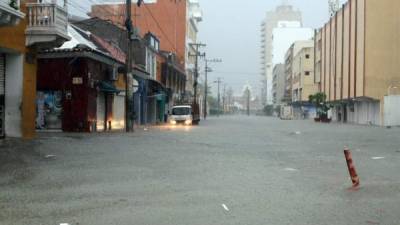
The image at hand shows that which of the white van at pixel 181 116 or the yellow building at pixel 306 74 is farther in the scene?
the yellow building at pixel 306 74

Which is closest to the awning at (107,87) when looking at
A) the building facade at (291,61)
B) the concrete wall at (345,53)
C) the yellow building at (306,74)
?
the concrete wall at (345,53)

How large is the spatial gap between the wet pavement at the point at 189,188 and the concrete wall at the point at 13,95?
4408 mm

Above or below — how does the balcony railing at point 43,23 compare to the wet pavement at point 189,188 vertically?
above

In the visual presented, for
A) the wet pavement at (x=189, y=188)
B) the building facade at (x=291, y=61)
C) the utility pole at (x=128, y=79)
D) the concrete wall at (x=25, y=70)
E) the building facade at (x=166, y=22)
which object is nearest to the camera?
the wet pavement at (x=189, y=188)

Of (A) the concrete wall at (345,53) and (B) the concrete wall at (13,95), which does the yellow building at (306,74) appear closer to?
(A) the concrete wall at (345,53)

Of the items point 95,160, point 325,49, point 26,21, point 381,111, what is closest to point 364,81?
point 381,111

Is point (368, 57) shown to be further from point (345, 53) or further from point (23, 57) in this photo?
point (23, 57)

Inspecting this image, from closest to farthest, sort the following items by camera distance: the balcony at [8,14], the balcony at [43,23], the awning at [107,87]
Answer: the balcony at [8,14], the balcony at [43,23], the awning at [107,87]

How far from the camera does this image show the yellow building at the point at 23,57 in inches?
965

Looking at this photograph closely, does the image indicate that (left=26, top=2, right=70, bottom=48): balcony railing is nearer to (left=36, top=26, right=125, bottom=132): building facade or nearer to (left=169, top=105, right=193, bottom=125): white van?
(left=36, top=26, right=125, bottom=132): building facade

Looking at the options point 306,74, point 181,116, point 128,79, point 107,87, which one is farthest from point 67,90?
point 306,74

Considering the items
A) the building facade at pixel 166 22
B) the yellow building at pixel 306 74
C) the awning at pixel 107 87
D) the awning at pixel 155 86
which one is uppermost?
the building facade at pixel 166 22

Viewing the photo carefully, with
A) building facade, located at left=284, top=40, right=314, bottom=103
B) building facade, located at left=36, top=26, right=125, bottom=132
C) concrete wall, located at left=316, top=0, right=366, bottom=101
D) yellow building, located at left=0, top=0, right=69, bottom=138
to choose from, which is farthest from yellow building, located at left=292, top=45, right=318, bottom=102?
yellow building, located at left=0, top=0, right=69, bottom=138

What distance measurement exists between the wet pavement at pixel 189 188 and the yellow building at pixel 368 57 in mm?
47856
